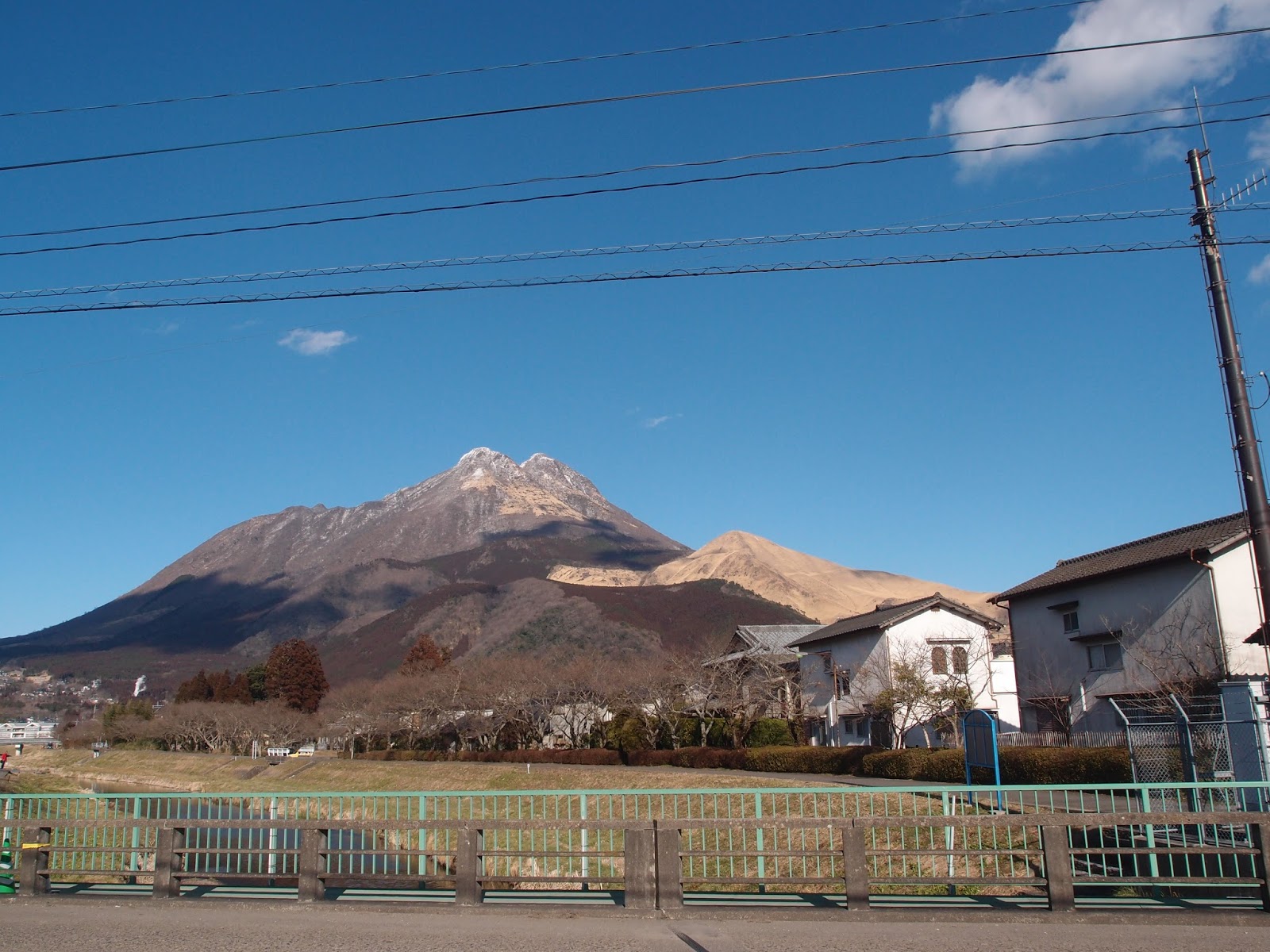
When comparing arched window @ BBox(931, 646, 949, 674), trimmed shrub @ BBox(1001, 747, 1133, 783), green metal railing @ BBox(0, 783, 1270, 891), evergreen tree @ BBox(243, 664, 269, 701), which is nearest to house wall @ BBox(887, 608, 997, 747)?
arched window @ BBox(931, 646, 949, 674)

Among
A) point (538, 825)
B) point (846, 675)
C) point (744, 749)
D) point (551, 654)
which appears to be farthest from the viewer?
point (551, 654)

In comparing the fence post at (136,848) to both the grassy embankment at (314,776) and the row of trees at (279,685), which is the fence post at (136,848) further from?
the row of trees at (279,685)

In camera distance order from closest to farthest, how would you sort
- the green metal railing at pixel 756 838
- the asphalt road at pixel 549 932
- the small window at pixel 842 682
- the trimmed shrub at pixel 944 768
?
the asphalt road at pixel 549 932 < the green metal railing at pixel 756 838 < the trimmed shrub at pixel 944 768 < the small window at pixel 842 682

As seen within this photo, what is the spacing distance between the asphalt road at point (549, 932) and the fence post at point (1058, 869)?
11.1 inches

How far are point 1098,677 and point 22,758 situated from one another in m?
94.1

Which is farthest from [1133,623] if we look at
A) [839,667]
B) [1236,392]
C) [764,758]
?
[1236,392]

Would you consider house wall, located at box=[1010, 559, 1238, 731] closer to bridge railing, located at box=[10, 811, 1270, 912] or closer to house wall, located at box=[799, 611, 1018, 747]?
house wall, located at box=[799, 611, 1018, 747]

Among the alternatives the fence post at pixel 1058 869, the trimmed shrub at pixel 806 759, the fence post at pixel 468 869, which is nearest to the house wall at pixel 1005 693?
the trimmed shrub at pixel 806 759

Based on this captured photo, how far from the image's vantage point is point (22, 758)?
91.3 meters

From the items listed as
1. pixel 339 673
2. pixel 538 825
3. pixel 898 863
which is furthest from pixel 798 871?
pixel 339 673

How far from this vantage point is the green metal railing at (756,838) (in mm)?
10828

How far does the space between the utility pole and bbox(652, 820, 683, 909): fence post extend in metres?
8.50

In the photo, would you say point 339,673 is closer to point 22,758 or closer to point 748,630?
point 22,758

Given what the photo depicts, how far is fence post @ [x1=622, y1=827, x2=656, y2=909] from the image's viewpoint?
416 inches
